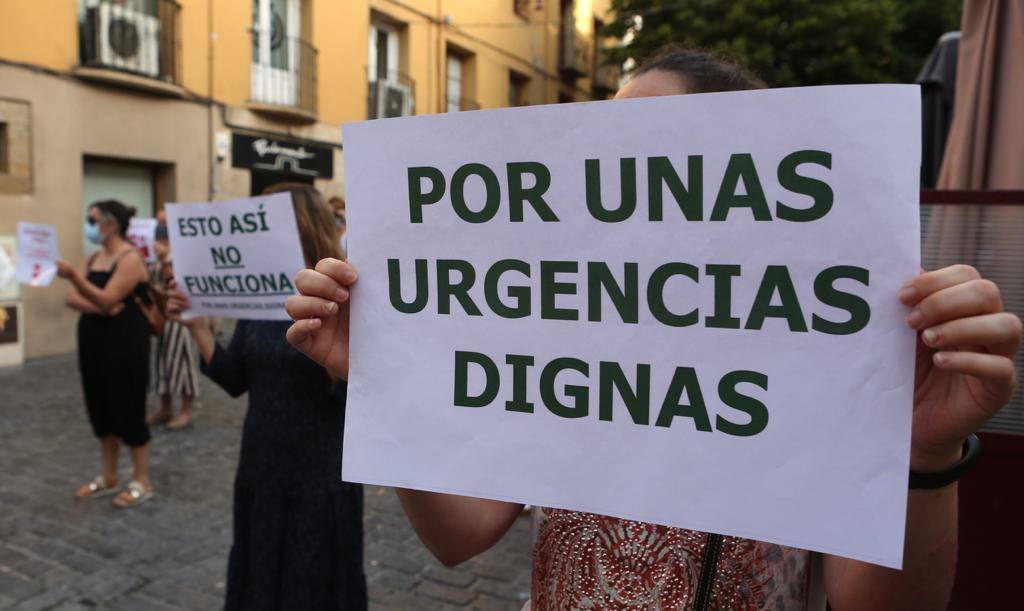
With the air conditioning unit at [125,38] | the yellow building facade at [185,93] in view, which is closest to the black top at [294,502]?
the yellow building facade at [185,93]

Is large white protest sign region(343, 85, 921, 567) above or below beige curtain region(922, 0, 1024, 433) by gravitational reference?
below

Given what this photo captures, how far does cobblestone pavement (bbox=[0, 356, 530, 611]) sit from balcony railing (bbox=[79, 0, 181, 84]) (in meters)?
6.75

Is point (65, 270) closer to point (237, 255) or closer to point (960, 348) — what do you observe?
point (237, 255)

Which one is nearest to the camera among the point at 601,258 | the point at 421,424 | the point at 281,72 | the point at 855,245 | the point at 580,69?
the point at 855,245

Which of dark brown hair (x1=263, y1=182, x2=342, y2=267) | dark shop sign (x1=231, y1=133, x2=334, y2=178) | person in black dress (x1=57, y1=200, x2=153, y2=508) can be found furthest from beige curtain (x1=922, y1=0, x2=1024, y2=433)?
dark shop sign (x1=231, y1=133, x2=334, y2=178)

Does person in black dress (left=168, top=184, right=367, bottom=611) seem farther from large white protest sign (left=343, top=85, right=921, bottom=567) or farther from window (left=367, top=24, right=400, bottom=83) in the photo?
window (left=367, top=24, right=400, bottom=83)

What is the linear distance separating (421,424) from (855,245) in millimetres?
683

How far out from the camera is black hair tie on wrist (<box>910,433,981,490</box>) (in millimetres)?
→ 936

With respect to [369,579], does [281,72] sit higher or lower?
higher

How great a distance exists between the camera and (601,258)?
1.07 m

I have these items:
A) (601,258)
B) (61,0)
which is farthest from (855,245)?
(61,0)

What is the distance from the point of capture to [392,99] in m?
15.7

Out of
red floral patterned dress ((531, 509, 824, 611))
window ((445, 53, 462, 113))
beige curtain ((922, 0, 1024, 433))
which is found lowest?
red floral patterned dress ((531, 509, 824, 611))

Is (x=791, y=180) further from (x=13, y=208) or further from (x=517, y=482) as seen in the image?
(x=13, y=208)
